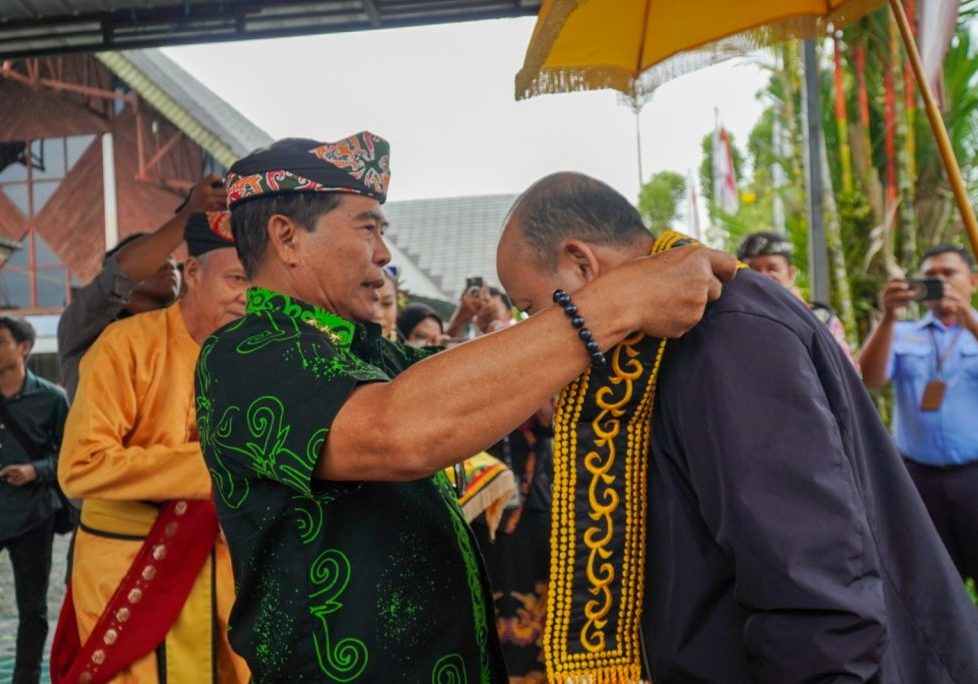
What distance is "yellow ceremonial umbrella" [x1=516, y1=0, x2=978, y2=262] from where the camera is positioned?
2754mm

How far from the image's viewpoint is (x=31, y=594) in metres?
5.44

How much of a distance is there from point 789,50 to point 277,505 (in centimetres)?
925

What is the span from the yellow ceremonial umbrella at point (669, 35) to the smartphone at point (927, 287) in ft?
6.96

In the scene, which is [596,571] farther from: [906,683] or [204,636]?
[204,636]

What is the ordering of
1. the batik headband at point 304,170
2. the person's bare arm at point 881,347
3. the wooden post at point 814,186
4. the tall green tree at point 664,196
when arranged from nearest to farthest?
the batik headband at point 304,170, the person's bare arm at point 881,347, the wooden post at point 814,186, the tall green tree at point 664,196

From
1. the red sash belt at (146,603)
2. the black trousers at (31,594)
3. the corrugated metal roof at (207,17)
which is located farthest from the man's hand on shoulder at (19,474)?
the red sash belt at (146,603)

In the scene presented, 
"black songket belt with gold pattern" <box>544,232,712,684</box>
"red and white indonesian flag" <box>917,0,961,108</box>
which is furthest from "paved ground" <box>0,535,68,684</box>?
"red and white indonesian flag" <box>917,0,961,108</box>

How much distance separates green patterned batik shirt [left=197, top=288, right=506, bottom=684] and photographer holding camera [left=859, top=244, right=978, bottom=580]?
3.66m

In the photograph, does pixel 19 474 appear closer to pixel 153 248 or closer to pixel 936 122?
pixel 153 248

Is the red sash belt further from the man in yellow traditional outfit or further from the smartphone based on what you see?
the smartphone

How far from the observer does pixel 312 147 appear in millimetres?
1972

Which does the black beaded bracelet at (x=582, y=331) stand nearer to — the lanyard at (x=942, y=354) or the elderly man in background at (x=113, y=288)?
the elderly man in background at (x=113, y=288)

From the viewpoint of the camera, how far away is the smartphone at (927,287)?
4867mm

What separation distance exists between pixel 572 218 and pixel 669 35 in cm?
164
